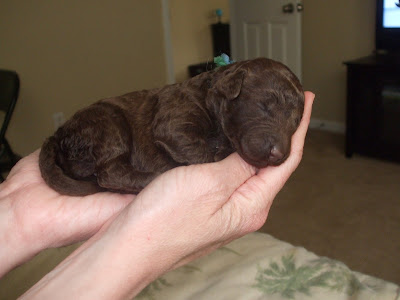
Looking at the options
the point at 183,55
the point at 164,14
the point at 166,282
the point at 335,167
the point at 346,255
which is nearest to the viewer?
the point at 166,282

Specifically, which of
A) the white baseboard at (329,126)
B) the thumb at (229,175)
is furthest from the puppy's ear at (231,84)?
the white baseboard at (329,126)

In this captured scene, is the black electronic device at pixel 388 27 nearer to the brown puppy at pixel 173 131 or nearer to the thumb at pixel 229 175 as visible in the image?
the brown puppy at pixel 173 131

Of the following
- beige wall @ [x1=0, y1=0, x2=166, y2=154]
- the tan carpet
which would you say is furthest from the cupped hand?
beige wall @ [x1=0, y1=0, x2=166, y2=154]

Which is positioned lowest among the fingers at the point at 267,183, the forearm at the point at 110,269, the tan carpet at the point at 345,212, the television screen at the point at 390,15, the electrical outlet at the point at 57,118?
the tan carpet at the point at 345,212

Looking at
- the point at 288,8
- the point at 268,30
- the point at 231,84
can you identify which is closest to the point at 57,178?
the point at 231,84

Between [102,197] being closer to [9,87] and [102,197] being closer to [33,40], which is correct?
[9,87]

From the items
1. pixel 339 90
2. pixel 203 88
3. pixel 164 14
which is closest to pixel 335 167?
pixel 339 90

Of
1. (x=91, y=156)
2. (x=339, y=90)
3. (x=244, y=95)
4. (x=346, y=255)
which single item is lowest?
(x=346, y=255)
